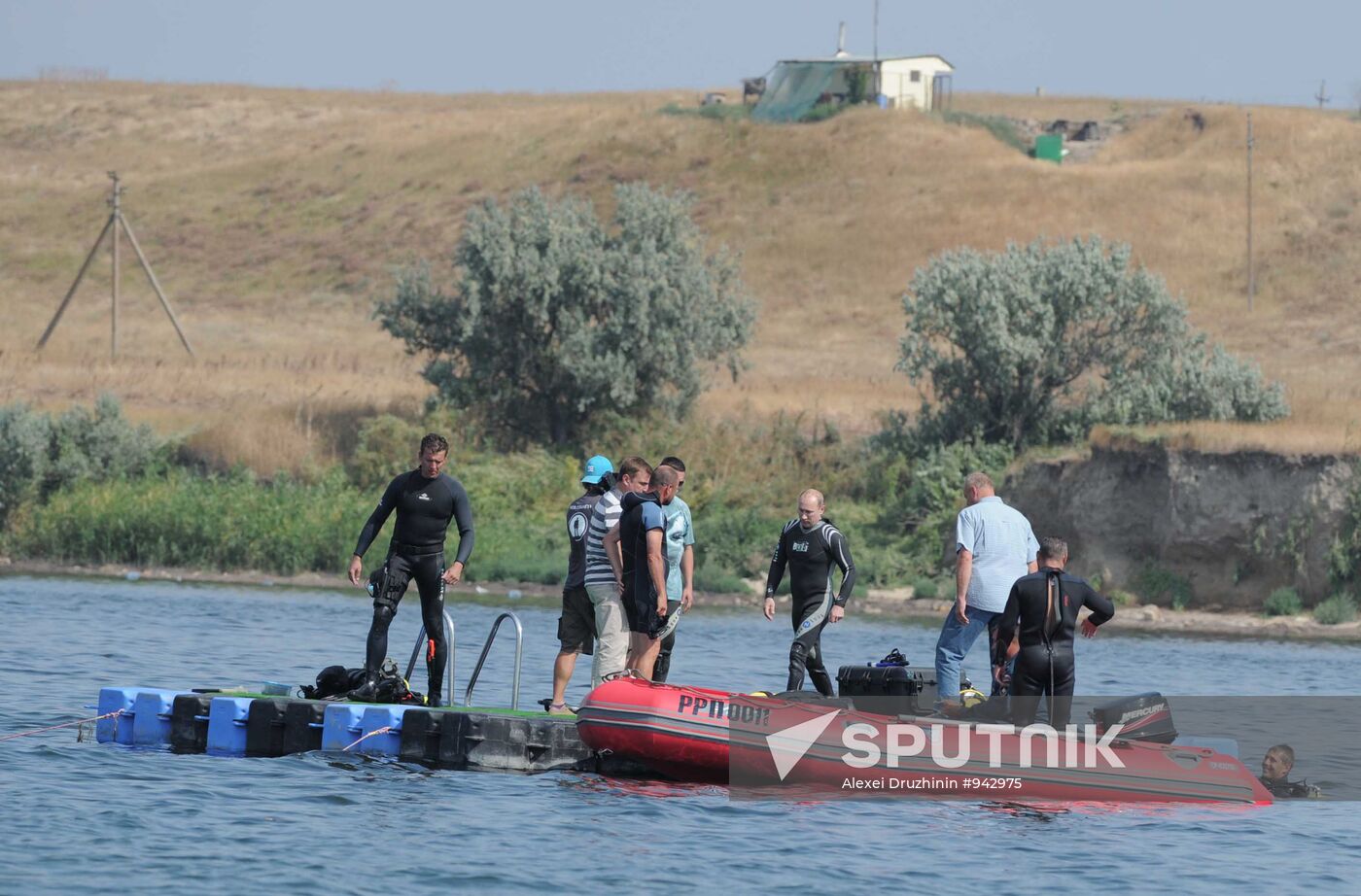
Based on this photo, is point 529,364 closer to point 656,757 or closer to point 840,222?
point 656,757

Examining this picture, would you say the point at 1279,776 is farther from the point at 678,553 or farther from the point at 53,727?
the point at 53,727

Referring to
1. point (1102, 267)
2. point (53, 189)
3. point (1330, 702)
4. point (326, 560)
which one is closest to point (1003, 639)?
point (1330, 702)

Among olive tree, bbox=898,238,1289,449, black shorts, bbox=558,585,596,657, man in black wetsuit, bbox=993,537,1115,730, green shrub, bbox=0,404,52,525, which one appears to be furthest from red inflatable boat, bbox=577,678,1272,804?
green shrub, bbox=0,404,52,525

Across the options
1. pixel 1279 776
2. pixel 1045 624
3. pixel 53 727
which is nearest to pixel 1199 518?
pixel 1279 776

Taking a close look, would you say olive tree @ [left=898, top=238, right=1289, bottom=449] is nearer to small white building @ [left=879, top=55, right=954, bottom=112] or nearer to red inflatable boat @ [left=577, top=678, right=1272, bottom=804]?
red inflatable boat @ [left=577, top=678, right=1272, bottom=804]

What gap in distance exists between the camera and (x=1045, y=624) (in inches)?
522

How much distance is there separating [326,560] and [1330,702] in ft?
63.0

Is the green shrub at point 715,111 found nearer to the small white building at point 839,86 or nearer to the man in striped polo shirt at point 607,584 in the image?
the small white building at point 839,86

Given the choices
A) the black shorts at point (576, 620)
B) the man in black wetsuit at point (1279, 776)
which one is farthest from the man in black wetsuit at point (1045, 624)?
the black shorts at point (576, 620)

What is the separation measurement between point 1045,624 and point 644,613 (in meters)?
3.00

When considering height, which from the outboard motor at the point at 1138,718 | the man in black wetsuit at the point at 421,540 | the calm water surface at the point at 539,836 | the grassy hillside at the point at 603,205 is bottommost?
the calm water surface at the point at 539,836

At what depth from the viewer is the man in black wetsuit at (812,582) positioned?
49.7ft

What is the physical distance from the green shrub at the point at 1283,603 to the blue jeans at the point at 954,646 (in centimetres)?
1897

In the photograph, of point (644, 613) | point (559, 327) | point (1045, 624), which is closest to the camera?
point (1045, 624)
